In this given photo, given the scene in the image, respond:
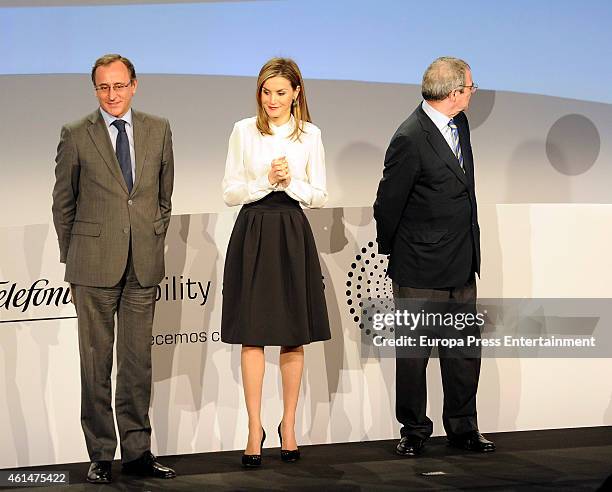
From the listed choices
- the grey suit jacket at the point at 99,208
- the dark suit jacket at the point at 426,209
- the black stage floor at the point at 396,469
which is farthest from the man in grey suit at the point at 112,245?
the dark suit jacket at the point at 426,209

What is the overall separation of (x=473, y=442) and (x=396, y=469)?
1.58 ft

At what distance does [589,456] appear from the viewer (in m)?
4.63

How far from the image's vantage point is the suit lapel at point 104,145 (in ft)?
13.9

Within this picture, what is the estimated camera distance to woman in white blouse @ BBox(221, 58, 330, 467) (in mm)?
4449

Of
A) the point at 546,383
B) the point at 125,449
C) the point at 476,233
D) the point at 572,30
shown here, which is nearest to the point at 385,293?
the point at 476,233

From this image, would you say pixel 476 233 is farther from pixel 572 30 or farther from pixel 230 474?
pixel 572 30

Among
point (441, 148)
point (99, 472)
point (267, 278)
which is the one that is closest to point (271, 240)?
point (267, 278)

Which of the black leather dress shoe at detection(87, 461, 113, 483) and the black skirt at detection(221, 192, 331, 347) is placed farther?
the black skirt at detection(221, 192, 331, 347)

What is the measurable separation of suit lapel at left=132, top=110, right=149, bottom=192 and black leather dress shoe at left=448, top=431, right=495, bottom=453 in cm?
182

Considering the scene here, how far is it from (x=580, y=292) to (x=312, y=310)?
1.50 metres

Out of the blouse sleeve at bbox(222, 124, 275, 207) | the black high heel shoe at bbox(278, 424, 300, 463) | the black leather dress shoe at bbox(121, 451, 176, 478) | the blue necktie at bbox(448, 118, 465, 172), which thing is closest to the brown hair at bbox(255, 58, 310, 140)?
the blouse sleeve at bbox(222, 124, 275, 207)

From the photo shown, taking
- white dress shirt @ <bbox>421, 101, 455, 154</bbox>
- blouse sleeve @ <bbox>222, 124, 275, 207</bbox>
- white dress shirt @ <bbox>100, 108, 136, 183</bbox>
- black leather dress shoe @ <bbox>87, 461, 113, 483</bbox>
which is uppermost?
white dress shirt @ <bbox>421, 101, 455, 154</bbox>

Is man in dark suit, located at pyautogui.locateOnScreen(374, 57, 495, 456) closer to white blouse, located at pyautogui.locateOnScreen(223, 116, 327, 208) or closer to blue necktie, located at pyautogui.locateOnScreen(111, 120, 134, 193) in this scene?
white blouse, located at pyautogui.locateOnScreen(223, 116, 327, 208)

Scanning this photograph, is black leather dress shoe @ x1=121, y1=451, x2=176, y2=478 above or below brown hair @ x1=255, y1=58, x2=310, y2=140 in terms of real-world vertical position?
below
